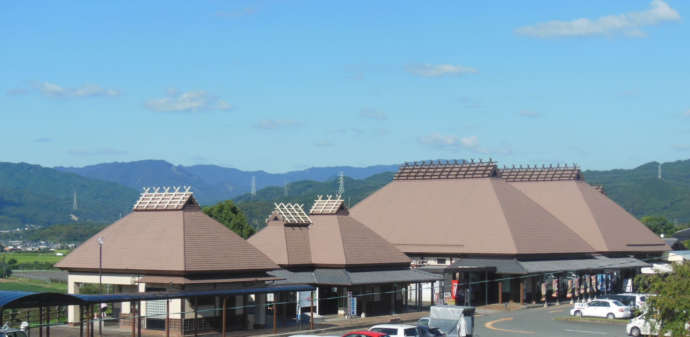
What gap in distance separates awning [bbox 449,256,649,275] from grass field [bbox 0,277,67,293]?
74.0 metres

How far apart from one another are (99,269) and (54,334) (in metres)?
6.08

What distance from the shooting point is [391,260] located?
69750mm

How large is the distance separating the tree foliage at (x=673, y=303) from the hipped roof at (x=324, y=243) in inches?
1011

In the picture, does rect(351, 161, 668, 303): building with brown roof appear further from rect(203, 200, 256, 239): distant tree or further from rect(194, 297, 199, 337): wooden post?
rect(194, 297, 199, 337): wooden post

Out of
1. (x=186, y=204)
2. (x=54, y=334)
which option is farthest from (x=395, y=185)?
(x=54, y=334)

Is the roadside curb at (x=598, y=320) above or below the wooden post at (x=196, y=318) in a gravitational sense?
below

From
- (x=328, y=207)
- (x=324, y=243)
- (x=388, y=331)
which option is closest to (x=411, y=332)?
(x=388, y=331)

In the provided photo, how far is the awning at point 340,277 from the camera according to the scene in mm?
64375

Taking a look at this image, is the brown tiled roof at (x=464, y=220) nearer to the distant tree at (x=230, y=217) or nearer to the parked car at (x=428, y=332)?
the distant tree at (x=230, y=217)

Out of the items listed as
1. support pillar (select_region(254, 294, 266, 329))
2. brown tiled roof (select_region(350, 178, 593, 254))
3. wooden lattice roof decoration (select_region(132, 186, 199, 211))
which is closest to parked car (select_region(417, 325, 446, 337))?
support pillar (select_region(254, 294, 266, 329))

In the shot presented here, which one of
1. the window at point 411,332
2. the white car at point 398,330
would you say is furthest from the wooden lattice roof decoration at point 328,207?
the window at point 411,332

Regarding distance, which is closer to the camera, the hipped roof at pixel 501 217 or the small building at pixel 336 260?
the small building at pixel 336 260

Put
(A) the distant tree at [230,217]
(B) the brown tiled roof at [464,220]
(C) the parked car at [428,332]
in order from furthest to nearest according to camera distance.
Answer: (A) the distant tree at [230,217], (B) the brown tiled roof at [464,220], (C) the parked car at [428,332]

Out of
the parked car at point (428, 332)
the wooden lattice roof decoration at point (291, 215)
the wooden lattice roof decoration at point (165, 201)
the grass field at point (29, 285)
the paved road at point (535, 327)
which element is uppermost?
the wooden lattice roof decoration at point (165, 201)
